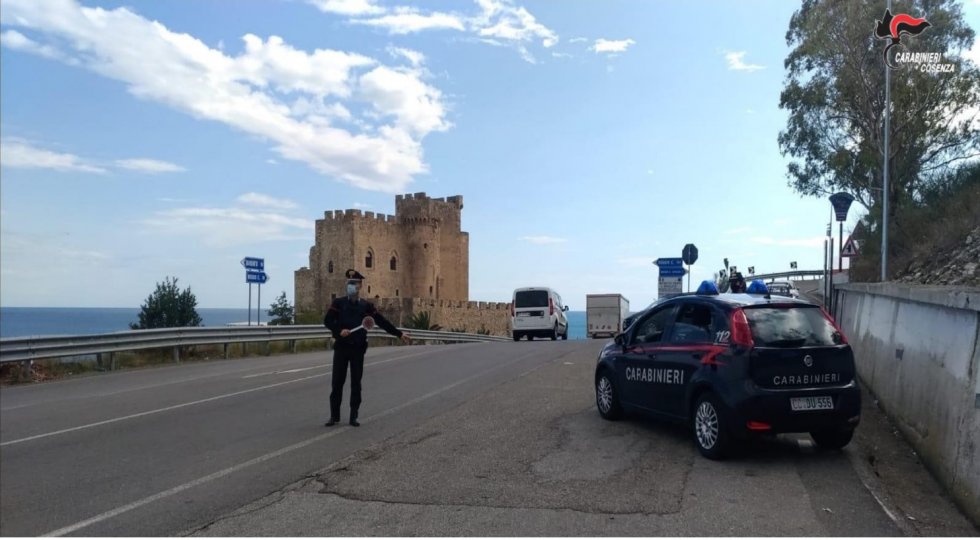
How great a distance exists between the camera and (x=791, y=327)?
7465 mm

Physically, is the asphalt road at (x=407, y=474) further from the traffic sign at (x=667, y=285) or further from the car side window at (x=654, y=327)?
the traffic sign at (x=667, y=285)

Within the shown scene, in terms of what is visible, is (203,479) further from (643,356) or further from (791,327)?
(791,327)

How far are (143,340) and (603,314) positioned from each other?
2538cm

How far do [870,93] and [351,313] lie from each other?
30.8 metres

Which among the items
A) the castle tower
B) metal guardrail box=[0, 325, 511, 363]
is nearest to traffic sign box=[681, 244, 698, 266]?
metal guardrail box=[0, 325, 511, 363]

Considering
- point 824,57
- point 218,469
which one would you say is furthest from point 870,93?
point 218,469

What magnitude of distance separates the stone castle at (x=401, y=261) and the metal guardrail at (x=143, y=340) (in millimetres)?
43503

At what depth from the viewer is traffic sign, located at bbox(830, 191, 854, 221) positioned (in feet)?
66.4

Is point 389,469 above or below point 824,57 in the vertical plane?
below

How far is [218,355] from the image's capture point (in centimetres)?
2283

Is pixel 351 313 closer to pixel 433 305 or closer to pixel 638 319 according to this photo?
pixel 638 319

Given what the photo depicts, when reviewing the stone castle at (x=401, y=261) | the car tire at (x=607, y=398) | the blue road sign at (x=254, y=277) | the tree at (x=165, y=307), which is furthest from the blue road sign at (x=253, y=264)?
the stone castle at (x=401, y=261)

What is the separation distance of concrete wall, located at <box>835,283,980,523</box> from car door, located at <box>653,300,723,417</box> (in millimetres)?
2061

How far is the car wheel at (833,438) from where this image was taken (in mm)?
7504
